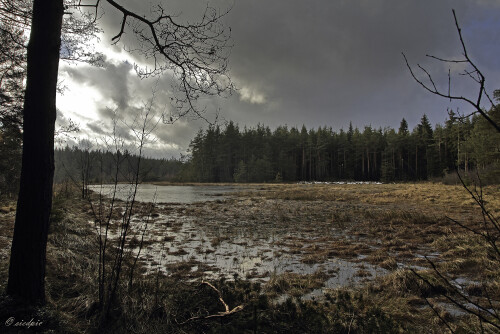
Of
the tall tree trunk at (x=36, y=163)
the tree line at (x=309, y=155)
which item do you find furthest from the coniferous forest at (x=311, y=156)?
the tall tree trunk at (x=36, y=163)

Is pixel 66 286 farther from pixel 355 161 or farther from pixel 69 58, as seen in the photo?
pixel 355 161

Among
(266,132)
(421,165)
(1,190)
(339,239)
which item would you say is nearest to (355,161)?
(421,165)

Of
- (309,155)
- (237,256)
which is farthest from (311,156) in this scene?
(237,256)

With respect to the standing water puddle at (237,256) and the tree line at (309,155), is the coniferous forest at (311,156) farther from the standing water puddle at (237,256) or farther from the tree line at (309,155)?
the standing water puddle at (237,256)

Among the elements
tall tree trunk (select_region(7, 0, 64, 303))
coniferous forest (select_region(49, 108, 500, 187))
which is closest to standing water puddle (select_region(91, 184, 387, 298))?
tall tree trunk (select_region(7, 0, 64, 303))

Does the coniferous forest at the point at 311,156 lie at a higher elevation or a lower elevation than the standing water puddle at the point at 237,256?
higher

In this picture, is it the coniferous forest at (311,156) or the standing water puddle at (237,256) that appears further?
the coniferous forest at (311,156)

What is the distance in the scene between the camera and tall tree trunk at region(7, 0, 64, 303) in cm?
297

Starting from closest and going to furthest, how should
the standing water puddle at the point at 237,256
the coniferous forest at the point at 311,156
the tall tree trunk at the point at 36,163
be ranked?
1. the tall tree trunk at the point at 36,163
2. the standing water puddle at the point at 237,256
3. the coniferous forest at the point at 311,156

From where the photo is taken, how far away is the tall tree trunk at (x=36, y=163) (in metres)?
2.97

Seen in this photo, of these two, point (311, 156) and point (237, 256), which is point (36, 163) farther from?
point (311, 156)

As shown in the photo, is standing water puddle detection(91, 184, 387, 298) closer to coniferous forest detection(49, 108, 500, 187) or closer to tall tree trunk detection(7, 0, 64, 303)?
tall tree trunk detection(7, 0, 64, 303)

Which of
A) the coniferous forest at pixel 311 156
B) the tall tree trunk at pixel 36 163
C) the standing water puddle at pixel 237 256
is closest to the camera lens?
the tall tree trunk at pixel 36 163

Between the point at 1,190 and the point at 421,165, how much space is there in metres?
76.0
